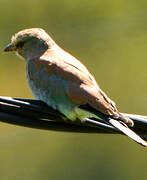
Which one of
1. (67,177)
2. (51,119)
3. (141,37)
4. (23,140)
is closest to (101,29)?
(141,37)

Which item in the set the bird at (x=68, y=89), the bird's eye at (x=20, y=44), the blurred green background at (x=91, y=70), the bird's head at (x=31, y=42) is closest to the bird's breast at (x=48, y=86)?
the bird at (x=68, y=89)

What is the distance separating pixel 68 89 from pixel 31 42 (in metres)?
0.91

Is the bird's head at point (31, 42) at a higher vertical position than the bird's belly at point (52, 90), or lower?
higher

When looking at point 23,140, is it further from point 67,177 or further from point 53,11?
point 53,11

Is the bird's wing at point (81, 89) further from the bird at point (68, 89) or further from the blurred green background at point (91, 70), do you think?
the blurred green background at point (91, 70)

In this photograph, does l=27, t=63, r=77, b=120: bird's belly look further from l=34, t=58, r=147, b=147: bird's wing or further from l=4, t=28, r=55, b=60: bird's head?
l=4, t=28, r=55, b=60: bird's head

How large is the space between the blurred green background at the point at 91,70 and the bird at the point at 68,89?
591cm

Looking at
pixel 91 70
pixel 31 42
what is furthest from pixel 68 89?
pixel 91 70

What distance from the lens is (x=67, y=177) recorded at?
483 inches

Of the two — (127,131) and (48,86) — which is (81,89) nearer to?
(48,86)

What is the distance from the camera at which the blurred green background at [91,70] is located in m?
12.8

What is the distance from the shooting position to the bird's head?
21.1ft

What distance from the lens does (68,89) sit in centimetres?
570

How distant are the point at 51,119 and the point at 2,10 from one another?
11774mm
